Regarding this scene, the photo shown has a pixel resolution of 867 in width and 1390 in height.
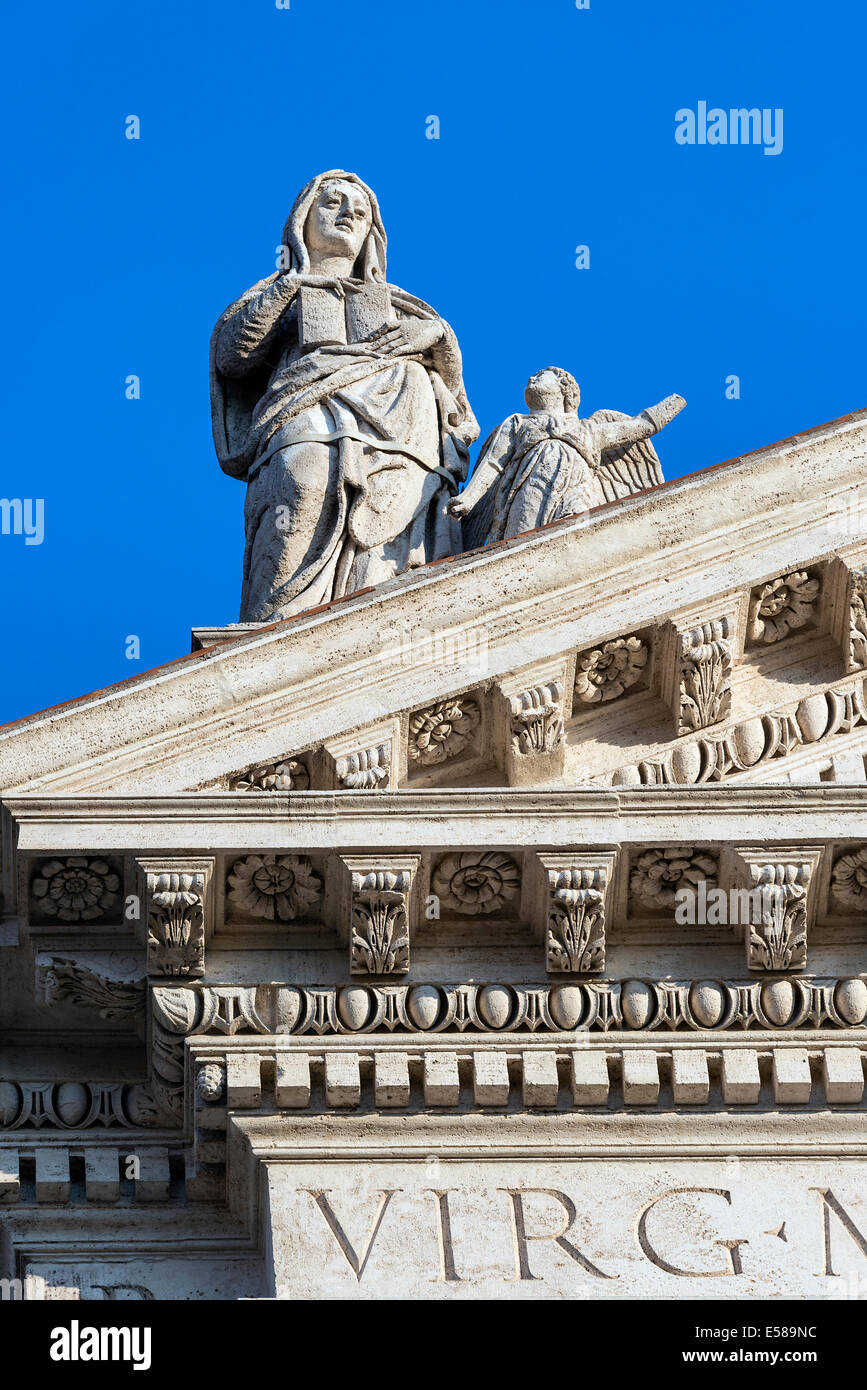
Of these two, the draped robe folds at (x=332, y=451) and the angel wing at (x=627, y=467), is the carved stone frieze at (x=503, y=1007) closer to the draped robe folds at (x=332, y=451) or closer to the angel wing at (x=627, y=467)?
the draped robe folds at (x=332, y=451)

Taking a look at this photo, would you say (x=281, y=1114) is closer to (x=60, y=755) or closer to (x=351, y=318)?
(x=60, y=755)

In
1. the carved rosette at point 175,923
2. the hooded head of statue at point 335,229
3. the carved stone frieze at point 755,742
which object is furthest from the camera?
the hooded head of statue at point 335,229

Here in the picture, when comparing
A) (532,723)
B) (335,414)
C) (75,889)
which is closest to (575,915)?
(532,723)

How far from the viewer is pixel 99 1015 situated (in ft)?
49.1

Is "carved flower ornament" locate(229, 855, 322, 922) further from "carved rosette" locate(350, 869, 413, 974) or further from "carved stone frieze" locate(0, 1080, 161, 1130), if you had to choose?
"carved stone frieze" locate(0, 1080, 161, 1130)

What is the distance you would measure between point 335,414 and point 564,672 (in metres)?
3.08

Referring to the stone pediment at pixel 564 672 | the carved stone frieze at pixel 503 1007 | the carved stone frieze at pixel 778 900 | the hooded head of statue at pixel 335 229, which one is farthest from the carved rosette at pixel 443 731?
the hooded head of statue at pixel 335 229

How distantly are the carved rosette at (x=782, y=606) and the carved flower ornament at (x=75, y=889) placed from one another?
3.33 m

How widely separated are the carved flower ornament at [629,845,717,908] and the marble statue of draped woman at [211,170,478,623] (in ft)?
9.46

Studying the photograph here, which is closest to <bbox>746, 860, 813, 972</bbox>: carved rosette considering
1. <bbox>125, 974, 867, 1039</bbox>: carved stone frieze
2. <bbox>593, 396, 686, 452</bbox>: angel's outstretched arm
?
<bbox>125, 974, 867, 1039</bbox>: carved stone frieze

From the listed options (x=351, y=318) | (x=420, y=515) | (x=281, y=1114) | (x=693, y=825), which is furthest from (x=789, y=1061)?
(x=351, y=318)

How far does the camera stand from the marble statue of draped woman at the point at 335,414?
56.6ft

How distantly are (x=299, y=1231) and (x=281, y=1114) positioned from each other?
0.54m

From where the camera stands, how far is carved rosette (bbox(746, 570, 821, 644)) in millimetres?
15883
